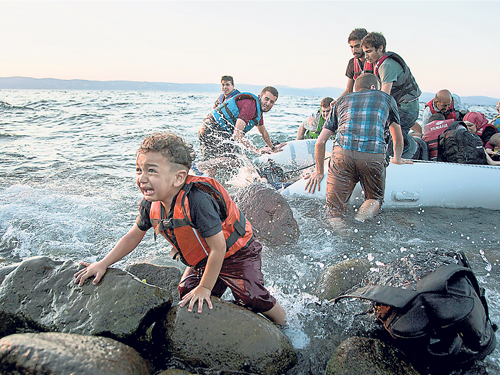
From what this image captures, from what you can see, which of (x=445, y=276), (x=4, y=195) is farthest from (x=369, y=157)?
(x=4, y=195)

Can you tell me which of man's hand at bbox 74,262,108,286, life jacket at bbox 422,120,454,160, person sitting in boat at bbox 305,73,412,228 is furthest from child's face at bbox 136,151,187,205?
life jacket at bbox 422,120,454,160

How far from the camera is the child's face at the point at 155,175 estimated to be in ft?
7.28

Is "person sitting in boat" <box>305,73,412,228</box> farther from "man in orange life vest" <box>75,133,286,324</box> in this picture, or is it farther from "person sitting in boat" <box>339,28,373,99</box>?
"man in orange life vest" <box>75,133,286,324</box>

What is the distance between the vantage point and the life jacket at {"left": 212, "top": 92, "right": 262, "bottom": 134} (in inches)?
253

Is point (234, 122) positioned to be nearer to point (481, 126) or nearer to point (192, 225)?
point (192, 225)

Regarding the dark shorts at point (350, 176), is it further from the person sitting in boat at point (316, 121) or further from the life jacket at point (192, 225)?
the person sitting in boat at point (316, 121)

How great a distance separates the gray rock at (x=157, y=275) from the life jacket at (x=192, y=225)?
2.41 feet

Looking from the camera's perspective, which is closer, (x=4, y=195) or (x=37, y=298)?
(x=37, y=298)

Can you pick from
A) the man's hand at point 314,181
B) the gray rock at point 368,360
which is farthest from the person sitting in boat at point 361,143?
the gray rock at point 368,360

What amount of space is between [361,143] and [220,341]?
331cm

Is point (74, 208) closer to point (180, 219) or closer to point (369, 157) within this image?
point (180, 219)

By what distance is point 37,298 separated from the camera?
2.39m

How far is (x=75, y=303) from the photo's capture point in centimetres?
234

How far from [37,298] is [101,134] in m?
12.8
